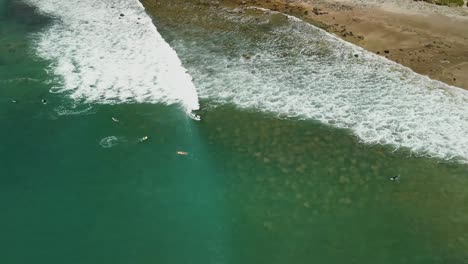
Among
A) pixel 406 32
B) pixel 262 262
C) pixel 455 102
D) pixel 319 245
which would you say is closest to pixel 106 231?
pixel 262 262

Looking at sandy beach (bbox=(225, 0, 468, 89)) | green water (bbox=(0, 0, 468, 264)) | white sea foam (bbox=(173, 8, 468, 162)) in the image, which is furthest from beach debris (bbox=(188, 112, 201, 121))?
sandy beach (bbox=(225, 0, 468, 89))

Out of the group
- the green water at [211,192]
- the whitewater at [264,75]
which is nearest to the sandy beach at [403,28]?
the whitewater at [264,75]

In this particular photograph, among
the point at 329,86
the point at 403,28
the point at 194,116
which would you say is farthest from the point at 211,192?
the point at 403,28

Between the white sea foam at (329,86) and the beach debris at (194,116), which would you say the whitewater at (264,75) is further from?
the beach debris at (194,116)

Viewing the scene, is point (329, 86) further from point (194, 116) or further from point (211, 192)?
point (211, 192)

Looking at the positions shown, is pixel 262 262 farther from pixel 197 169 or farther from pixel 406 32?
pixel 406 32
